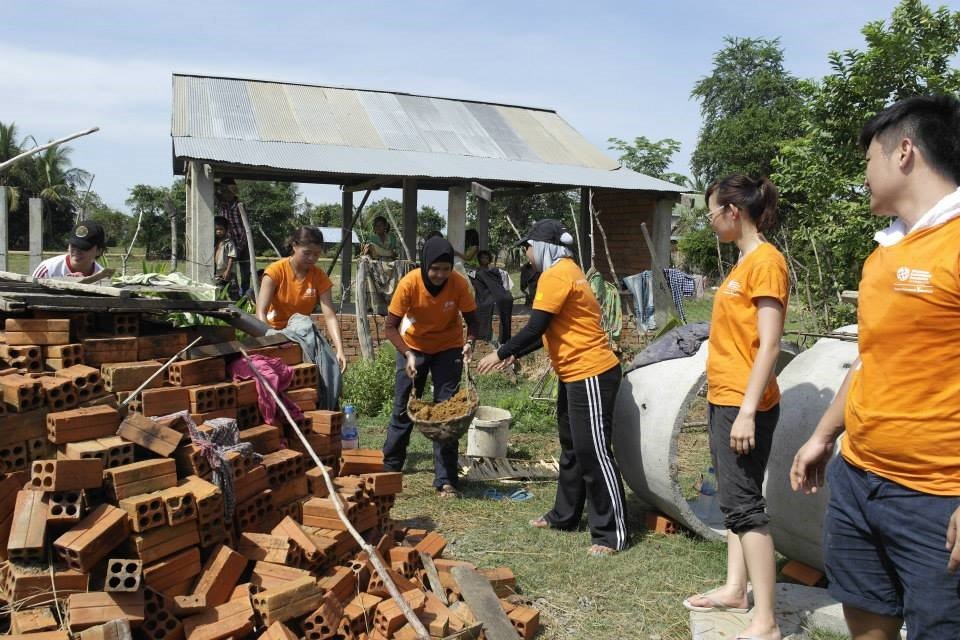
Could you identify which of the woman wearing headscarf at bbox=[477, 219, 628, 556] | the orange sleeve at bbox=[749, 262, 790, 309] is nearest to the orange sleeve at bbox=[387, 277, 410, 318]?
the woman wearing headscarf at bbox=[477, 219, 628, 556]

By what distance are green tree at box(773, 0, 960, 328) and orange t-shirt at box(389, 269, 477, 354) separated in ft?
11.4

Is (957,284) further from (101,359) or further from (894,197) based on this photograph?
(101,359)

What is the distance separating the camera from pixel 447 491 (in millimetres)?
5852

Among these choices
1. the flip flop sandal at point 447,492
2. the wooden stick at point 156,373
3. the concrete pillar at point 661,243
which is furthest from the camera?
the concrete pillar at point 661,243

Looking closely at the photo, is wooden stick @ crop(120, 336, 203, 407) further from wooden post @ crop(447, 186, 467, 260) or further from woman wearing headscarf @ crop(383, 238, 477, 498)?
wooden post @ crop(447, 186, 467, 260)

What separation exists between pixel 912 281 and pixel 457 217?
33.0 feet

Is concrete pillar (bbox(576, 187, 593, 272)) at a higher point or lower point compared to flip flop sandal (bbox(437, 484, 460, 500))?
higher

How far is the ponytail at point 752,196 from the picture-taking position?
135 inches

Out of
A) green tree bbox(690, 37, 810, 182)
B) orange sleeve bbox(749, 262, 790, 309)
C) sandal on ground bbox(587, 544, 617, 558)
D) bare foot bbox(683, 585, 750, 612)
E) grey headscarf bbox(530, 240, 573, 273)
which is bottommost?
sandal on ground bbox(587, 544, 617, 558)

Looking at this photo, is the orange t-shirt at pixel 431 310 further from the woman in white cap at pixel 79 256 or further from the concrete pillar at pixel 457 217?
the concrete pillar at pixel 457 217

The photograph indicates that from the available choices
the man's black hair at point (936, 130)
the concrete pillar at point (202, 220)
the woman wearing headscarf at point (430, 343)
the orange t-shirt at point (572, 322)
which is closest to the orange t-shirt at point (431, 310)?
the woman wearing headscarf at point (430, 343)

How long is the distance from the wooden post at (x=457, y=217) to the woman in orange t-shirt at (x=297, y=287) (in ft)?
18.8

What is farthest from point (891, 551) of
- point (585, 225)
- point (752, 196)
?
point (585, 225)

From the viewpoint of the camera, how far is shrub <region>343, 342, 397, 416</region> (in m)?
8.54
